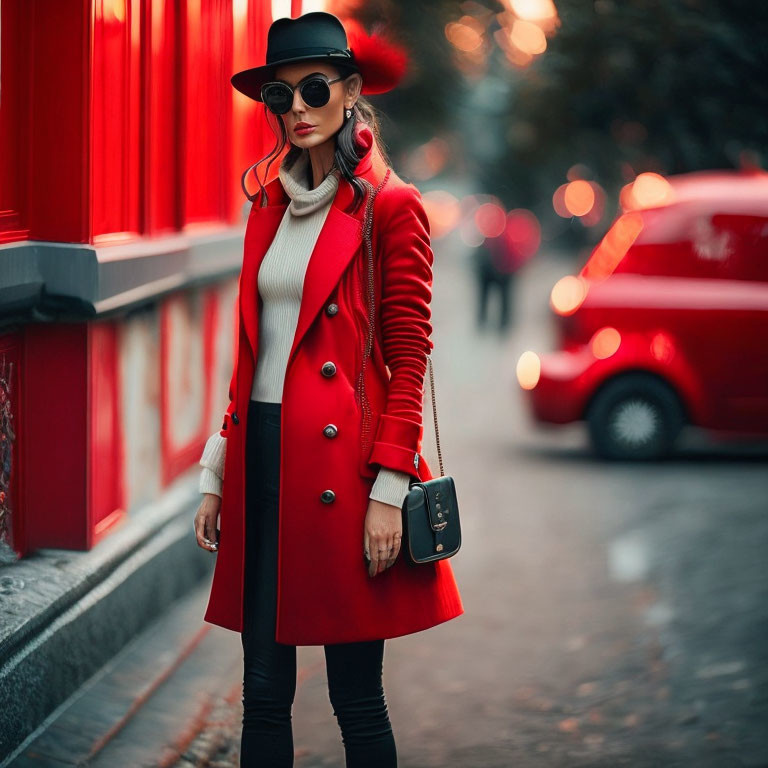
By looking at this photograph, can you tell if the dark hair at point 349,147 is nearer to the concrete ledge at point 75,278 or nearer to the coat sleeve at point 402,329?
the coat sleeve at point 402,329

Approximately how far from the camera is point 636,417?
9906 millimetres

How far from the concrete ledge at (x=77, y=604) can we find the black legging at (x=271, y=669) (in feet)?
3.33

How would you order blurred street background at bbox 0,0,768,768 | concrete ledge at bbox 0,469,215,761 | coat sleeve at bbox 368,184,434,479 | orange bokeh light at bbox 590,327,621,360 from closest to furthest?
1. coat sleeve at bbox 368,184,434,479
2. concrete ledge at bbox 0,469,215,761
3. blurred street background at bbox 0,0,768,768
4. orange bokeh light at bbox 590,327,621,360

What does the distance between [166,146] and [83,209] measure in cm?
152

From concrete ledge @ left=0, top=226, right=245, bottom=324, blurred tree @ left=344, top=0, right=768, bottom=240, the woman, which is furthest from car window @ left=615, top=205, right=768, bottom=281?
the woman

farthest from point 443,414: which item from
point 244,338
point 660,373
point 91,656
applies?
point 244,338

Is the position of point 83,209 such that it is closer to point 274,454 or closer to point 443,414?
point 274,454

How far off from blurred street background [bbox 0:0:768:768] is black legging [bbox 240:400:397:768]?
110 centimetres

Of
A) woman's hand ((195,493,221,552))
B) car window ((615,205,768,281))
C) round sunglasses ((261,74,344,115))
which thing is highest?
round sunglasses ((261,74,344,115))

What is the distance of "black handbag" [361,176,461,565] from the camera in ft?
10.5

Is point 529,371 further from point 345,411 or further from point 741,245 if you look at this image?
point 345,411

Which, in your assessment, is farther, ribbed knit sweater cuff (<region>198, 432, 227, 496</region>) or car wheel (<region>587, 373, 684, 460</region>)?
car wheel (<region>587, 373, 684, 460</region>)

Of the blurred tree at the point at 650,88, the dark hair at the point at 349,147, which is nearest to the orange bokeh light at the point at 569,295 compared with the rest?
the blurred tree at the point at 650,88

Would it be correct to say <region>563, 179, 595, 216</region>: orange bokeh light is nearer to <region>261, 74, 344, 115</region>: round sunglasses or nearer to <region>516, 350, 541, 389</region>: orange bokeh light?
<region>516, 350, 541, 389</region>: orange bokeh light
